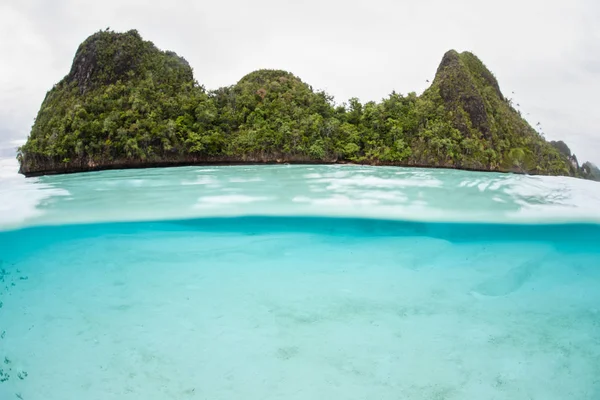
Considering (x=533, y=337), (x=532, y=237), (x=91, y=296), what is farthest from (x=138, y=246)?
(x=532, y=237)

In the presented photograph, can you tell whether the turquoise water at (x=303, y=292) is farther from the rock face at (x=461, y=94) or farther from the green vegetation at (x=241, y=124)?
the rock face at (x=461, y=94)

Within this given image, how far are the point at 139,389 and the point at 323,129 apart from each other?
22.9m

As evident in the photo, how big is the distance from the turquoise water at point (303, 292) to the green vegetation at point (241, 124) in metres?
15.0

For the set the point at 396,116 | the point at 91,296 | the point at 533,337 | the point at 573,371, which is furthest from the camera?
the point at 396,116

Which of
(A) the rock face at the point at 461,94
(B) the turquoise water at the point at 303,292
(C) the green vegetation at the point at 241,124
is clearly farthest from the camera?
(A) the rock face at the point at 461,94

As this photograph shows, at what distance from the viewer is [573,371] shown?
3.40 m

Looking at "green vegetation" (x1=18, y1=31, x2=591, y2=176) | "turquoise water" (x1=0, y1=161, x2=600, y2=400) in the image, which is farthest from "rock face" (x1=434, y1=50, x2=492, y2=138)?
"turquoise water" (x1=0, y1=161, x2=600, y2=400)

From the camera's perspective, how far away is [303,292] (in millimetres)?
4996

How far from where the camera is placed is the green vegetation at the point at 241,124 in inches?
912

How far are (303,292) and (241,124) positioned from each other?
23032 millimetres

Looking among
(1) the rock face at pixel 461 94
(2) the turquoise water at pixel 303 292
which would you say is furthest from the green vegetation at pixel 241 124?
(2) the turquoise water at pixel 303 292

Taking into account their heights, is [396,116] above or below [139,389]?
above

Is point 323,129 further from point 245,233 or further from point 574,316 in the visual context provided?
point 574,316

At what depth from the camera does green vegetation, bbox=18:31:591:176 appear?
23170 millimetres
